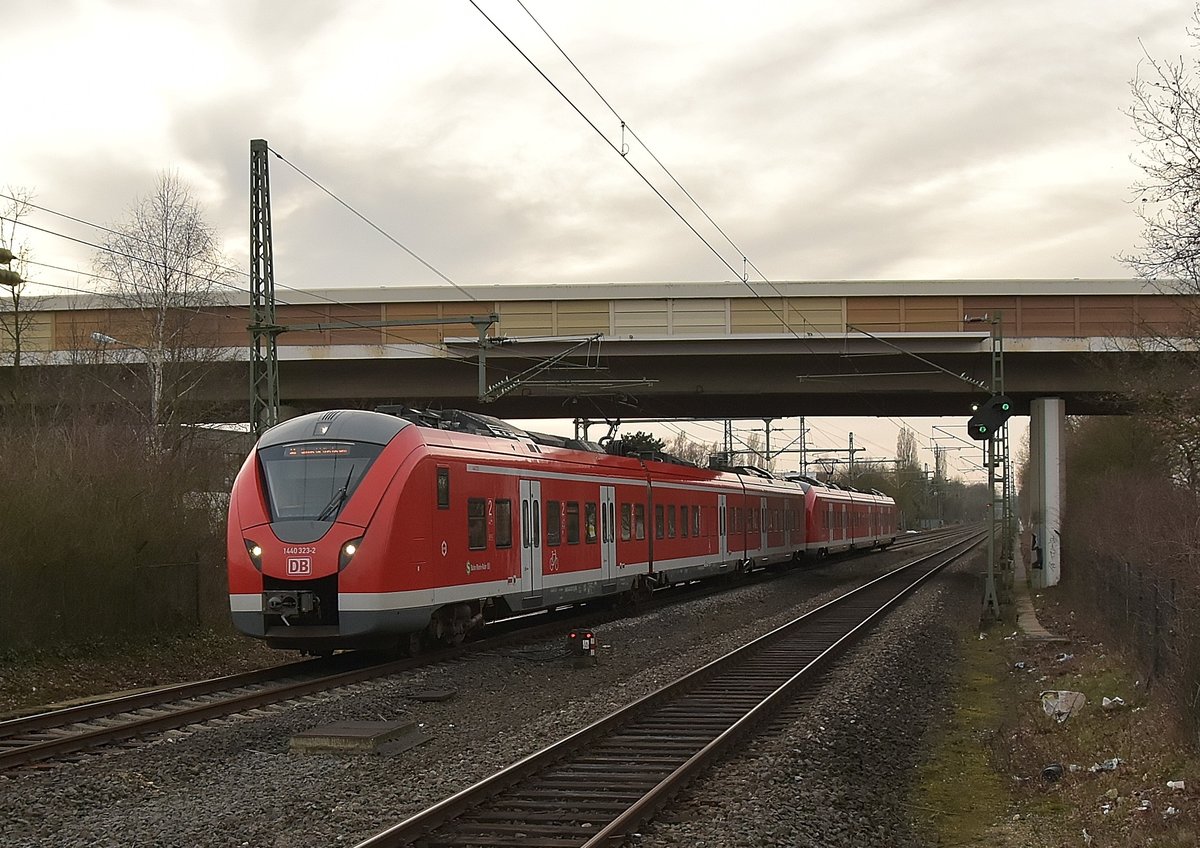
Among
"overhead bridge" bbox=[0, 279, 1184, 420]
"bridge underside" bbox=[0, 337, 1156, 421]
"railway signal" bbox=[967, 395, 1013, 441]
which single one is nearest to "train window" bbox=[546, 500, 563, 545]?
"railway signal" bbox=[967, 395, 1013, 441]

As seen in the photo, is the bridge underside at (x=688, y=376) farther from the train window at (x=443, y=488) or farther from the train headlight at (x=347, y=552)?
the train headlight at (x=347, y=552)

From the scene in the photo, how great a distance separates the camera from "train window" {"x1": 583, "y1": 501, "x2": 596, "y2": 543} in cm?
2194

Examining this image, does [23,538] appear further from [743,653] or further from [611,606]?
[611,606]

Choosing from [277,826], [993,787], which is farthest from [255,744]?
[993,787]

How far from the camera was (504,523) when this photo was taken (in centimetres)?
1814

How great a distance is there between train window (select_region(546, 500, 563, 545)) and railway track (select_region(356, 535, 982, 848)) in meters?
4.29

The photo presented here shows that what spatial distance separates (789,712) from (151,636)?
33.1 feet

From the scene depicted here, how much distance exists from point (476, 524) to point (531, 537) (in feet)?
7.55

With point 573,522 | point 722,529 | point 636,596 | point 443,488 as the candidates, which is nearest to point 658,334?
point 722,529

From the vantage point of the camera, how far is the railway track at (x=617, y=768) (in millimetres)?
8016

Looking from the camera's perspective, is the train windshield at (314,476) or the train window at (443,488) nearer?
the train windshield at (314,476)

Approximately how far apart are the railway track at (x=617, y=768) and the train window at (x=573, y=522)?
189 inches

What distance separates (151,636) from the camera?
18094 millimetres

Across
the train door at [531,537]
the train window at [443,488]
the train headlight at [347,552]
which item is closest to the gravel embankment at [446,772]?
the train headlight at [347,552]
